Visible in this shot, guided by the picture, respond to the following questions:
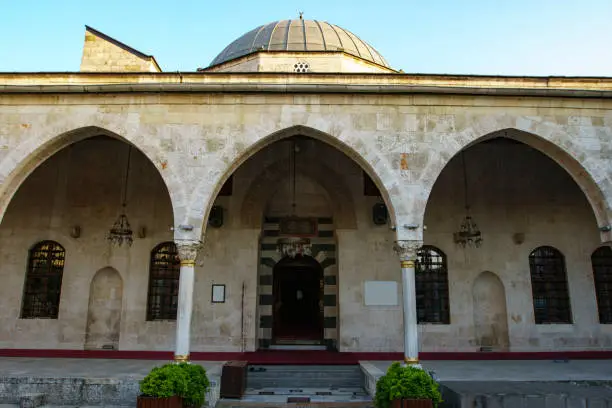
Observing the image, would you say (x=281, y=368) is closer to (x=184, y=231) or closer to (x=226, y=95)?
(x=184, y=231)

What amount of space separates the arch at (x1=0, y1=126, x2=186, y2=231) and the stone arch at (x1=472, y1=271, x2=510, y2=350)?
7358mm

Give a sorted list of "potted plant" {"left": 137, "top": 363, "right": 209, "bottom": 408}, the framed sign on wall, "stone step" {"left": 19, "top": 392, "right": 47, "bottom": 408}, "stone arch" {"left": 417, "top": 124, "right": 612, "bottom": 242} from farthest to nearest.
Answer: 1. the framed sign on wall
2. "stone arch" {"left": 417, "top": 124, "right": 612, "bottom": 242}
3. "stone step" {"left": 19, "top": 392, "right": 47, "bottom": 408}
4. "potted plant" {"left": 137, "top": 363, "right": 209, "bottom": 408}

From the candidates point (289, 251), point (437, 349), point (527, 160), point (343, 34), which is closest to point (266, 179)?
point (289, 251)

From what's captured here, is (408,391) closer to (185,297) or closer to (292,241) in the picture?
(185,297)

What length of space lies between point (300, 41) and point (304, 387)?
11.0 meters

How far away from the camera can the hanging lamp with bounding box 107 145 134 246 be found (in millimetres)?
10039

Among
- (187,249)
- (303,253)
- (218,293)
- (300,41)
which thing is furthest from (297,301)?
(187,249)

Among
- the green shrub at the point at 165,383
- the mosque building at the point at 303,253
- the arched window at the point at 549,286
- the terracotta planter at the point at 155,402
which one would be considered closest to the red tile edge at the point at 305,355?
the mosque building at the point at 303,253

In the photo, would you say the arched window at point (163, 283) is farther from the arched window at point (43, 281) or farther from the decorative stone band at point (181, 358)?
the decorative stone band at point (181, 358)

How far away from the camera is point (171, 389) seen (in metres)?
6.28

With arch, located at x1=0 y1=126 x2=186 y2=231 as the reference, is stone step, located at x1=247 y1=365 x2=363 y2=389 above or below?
below

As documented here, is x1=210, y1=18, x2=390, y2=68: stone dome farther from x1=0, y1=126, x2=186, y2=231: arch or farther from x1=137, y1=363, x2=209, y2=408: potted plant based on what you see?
x1=137, y1=363, x2=209, y2=408: potted plant

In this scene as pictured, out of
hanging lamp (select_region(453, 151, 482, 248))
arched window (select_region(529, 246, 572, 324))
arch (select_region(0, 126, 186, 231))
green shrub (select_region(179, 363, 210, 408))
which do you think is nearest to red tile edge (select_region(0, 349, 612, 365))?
arched window (select_region(529, 246, 572, 324))

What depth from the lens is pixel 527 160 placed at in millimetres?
11414
